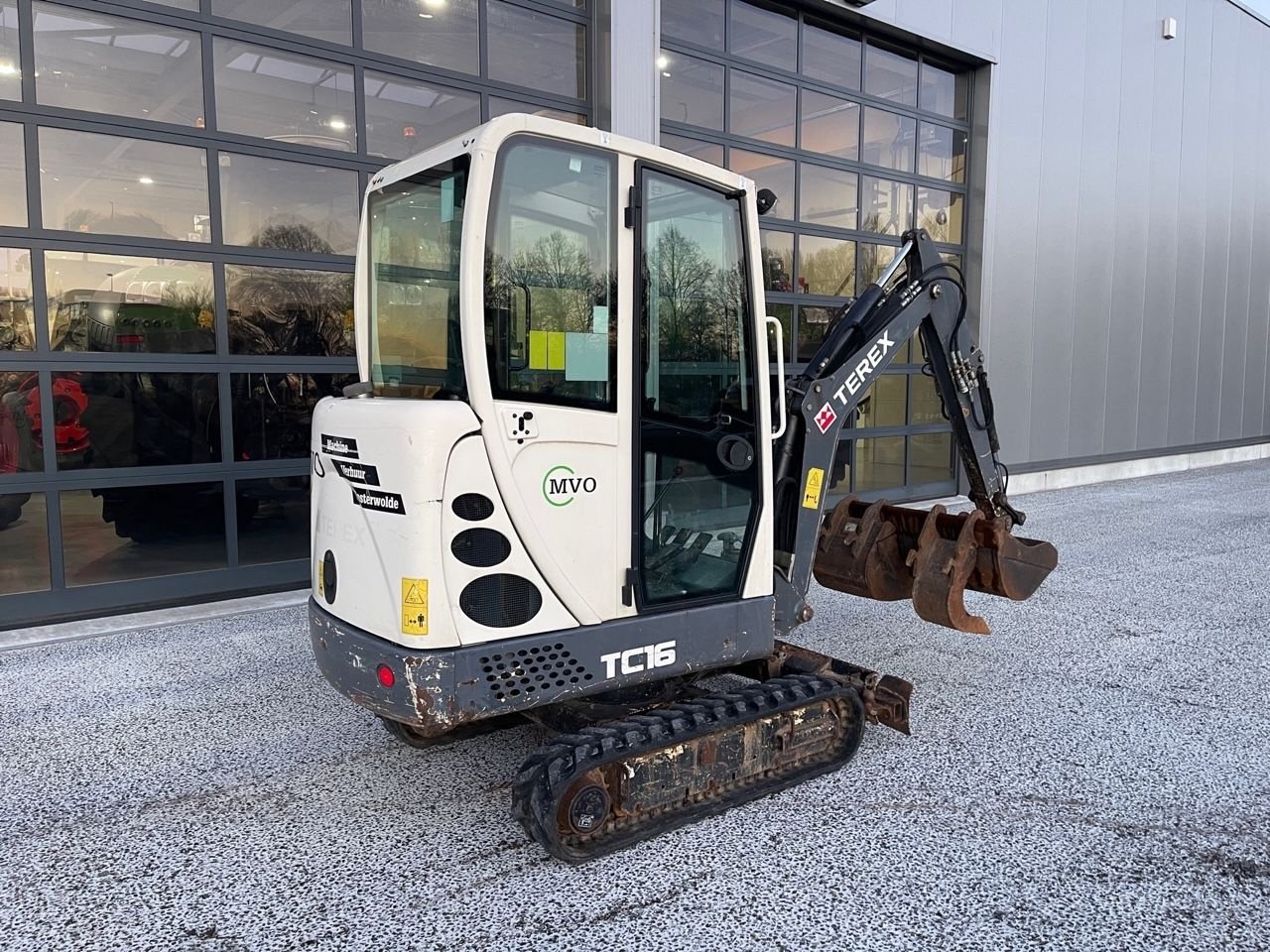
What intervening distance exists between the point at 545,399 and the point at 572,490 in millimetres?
347

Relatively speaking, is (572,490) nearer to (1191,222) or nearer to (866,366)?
(866,366)

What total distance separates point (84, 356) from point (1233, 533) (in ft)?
34.6

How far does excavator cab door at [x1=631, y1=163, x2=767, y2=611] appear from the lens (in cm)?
350

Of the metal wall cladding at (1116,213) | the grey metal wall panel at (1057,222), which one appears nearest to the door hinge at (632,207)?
the metal wall cladding at (1116,213)

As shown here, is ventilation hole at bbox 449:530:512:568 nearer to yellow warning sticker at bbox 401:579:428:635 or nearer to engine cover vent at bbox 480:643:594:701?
yellow warning sticker at bbox 401:579:428:635

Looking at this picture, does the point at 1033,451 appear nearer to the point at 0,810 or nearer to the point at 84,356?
the point at 84,356

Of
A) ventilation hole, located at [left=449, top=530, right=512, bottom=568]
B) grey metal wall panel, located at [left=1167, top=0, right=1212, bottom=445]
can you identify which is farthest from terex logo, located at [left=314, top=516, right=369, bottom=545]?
grey metal wall panel, located at [left=1167, top=0, right=1212, bottom=445]

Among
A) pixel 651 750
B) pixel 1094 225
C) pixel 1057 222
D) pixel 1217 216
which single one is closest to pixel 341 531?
pixel 651 750

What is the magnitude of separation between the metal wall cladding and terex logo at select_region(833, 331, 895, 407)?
22.8 ft

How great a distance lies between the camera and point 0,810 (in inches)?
144

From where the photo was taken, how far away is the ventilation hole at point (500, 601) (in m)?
3.13

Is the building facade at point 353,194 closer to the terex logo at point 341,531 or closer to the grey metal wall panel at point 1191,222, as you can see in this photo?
the grey metal wall panel at point 1191,222

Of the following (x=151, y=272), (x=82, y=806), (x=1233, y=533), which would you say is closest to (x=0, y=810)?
(x=82, y=806)

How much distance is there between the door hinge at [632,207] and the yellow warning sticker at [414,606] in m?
1.50
